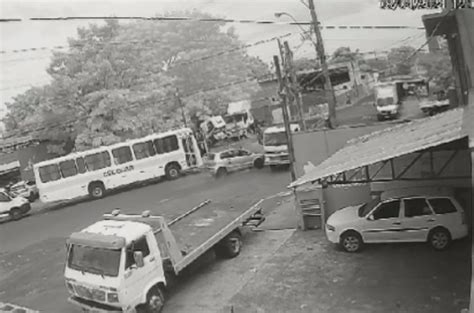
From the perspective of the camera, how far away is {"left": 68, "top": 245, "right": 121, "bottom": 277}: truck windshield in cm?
947

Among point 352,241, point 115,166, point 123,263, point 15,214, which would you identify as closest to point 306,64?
point 115,166

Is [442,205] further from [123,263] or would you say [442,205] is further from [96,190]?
[96,190]

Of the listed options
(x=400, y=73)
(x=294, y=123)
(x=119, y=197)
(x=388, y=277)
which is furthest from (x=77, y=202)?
(x=400, y=73)

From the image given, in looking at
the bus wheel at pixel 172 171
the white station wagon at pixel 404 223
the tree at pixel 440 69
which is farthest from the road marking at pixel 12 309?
the tree at pixel 440 69

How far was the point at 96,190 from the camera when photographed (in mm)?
24297

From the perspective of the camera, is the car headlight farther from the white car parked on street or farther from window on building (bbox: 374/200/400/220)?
the white car parked on street

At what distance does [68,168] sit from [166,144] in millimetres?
5000

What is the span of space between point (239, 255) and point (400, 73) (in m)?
56.3

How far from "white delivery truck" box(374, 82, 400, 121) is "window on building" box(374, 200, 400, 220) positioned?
23.1 meters

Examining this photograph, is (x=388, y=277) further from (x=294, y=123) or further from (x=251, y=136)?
(x=251, y=136)

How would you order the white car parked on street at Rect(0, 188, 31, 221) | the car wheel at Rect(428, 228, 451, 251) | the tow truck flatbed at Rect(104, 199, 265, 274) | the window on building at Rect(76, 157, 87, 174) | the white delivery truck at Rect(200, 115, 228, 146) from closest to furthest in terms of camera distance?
the tow truck flatbed at Rect(104, 199, 265, 274) → the car wheel at Rect(428, 228, 451, 251) → the white car parked on street at Rect(0, 188, 31, 221) → the window on building at Rect(76, 157, 87, 174) → the white delivery truck at Rect(200, 115, 228, 146)

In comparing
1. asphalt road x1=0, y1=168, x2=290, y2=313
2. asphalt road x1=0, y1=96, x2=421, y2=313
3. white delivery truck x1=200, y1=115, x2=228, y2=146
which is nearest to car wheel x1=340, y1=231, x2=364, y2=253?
asphalt road x1=0, y1=96, x2=421, y2=313

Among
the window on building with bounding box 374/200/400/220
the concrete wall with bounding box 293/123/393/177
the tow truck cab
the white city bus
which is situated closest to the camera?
the tow truck cab

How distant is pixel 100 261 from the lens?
963 centimetres
